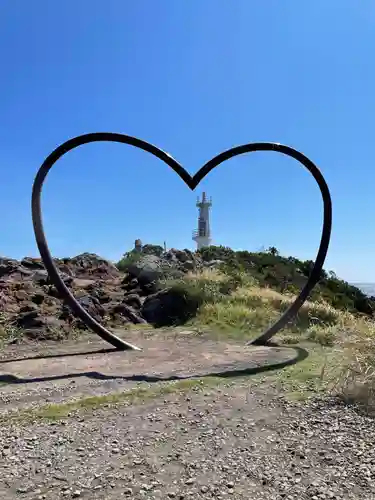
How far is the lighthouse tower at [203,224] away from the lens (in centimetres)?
3393

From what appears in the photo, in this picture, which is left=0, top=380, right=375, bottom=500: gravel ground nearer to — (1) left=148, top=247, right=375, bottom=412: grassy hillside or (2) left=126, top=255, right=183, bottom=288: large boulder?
(1) left=148, top=247, right=375, bottom=412: grassy hillside

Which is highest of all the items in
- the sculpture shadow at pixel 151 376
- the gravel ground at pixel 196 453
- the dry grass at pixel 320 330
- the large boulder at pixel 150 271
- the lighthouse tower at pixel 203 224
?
the lighthouse tower at pixel 203 224

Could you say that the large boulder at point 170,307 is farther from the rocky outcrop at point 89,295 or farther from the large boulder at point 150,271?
the large boulder at point 150,271

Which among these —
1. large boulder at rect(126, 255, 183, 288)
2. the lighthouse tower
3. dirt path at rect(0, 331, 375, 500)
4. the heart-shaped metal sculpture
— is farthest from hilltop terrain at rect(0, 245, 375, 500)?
the lighthouse tower

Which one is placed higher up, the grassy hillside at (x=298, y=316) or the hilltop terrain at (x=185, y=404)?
the grassy hillside at (x=298, y=316)

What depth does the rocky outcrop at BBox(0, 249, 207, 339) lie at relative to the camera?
1051cm

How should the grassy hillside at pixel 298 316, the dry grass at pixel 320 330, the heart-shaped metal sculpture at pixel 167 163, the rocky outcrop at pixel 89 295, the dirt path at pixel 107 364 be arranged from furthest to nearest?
the rocky outcrop at pixel 89 295
the heart-shaped metal sculpture at pixel 167 163
the dirt path at pixel 107 364
the grassy hillside at pixel 298 316
the dry grass at pixel 320 330

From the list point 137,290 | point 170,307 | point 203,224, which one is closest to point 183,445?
point 170,307

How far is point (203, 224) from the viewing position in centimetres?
3569

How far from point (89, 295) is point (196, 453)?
8755mm

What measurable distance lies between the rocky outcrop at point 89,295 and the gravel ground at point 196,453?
5528 millimetres

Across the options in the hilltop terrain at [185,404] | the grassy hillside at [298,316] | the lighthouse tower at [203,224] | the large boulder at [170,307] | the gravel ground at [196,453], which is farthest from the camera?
the lighthouse tower at [203,224]

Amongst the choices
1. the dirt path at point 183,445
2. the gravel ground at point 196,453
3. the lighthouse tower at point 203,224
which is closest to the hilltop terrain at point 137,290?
the dirt path at point 183,445

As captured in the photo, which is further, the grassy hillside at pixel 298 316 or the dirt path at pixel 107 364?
the dirt path at pixel 107 364
